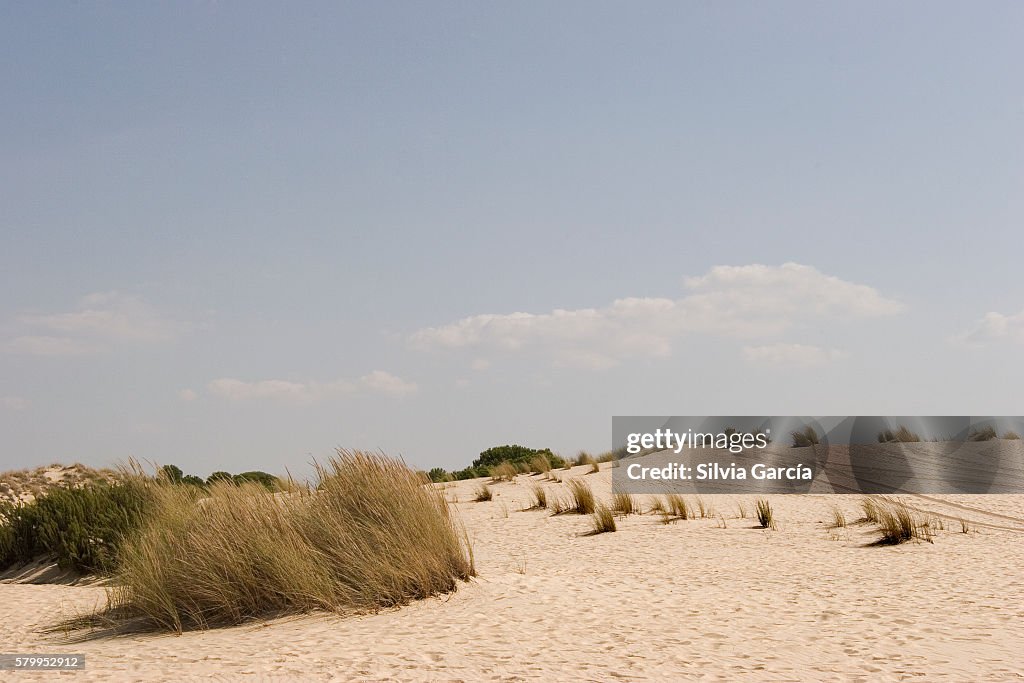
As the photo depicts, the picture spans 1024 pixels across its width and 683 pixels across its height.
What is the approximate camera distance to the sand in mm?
6344

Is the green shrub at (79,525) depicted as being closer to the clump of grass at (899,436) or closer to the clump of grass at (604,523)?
the clump of grass at (604,523)

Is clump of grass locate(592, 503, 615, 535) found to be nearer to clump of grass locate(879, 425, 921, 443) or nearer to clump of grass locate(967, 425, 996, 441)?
clump of grass locate(879, 425, 921, 443)

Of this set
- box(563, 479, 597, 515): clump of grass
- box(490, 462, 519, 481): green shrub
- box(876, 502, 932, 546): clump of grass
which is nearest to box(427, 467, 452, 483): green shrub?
box(490, 462, 519, 481): green shrub

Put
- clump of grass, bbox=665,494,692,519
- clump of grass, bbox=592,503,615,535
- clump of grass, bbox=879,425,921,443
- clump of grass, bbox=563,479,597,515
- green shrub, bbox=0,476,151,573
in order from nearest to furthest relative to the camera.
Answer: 1. green shrub, bbox=0,476,151,573
2. clump of grass, bbox=592,503,615,535
3. clump of grass, bbox=665,494,692,519
4. clump of grass, bbox=563,479,597,515
5. clump of grass, bbox=879,425,921,443

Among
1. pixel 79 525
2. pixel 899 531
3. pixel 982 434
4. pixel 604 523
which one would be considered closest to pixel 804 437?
pixel 982 434

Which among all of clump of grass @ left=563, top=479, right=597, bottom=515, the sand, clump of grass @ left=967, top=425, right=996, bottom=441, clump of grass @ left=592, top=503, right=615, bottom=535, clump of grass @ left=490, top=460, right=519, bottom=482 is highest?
clump of grass @ left=967, top=425, right=996, bottom=441

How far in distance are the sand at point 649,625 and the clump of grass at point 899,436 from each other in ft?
48.3

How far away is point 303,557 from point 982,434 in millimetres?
25541

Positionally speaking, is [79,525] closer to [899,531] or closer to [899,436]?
[899,531]

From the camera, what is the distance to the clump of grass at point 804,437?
28.9 meters

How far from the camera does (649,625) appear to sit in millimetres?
7988

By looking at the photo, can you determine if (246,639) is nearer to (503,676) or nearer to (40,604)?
(503,676)

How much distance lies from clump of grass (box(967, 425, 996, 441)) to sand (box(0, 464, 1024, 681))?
47.1 ft

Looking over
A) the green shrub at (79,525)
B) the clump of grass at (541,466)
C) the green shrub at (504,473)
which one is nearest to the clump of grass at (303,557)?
the green shrub at (79,525)
